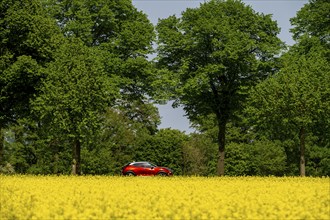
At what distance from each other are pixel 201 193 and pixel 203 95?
1102 inches

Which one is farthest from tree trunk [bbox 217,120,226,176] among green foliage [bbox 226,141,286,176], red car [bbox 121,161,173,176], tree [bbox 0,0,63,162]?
green foliage [bbox 226,141,286,176]

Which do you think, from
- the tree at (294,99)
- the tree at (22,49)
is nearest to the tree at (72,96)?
the tree at (22,49)

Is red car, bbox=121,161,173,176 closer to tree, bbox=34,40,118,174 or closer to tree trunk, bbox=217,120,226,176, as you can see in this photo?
tree trunk, bbox=217,120,226,176

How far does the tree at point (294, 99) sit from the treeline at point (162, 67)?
0.08 metres

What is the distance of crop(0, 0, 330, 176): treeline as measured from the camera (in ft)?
137

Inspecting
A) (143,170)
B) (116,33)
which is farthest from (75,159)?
(116,33)

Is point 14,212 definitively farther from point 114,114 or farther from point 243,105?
point 114,114

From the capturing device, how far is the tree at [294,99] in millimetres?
41688

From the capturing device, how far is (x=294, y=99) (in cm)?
4162

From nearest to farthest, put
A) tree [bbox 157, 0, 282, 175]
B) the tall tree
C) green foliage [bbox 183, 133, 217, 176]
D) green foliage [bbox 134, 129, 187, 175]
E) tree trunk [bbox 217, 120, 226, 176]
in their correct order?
tree [bbox 157, 0, 282, 175], tree trunk [bbox 217, 120, 226, 176], the tall tree, green foliage [bbox 134, 129, 187, 175], green foliage [bbox 183, 133, 217, 176]

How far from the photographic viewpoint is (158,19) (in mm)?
52219

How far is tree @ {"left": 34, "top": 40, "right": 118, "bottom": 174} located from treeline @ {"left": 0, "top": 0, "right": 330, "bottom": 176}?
0.25 ft

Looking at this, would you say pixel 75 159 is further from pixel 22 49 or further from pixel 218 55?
pixel 218 55

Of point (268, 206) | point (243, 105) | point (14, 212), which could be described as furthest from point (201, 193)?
point (243, 105)
